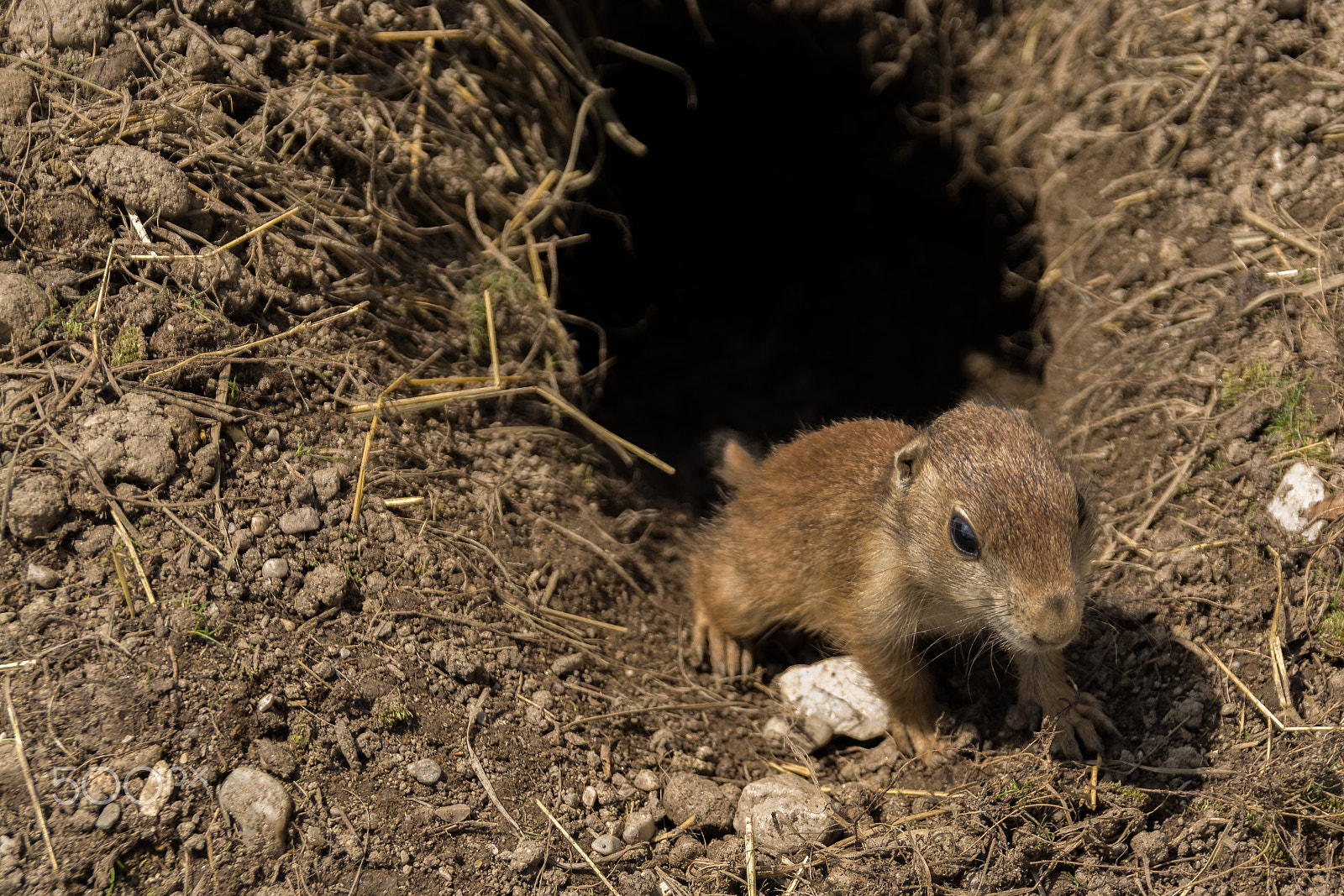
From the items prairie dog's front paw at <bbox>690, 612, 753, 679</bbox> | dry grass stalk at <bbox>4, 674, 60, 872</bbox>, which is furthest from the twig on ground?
prairie dog's front paw at <bbox>690, 612, 753, 679</bbox>

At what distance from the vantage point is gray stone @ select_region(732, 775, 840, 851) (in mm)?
3301

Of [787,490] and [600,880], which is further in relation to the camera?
[787,490]

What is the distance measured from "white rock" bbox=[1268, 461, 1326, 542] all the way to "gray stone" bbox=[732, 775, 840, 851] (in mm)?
2326

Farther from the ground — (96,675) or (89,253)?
(89,253)

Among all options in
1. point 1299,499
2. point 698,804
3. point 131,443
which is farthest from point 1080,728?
point 131,443

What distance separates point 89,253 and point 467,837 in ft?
9.13

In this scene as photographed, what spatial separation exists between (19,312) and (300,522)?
52.1 inches

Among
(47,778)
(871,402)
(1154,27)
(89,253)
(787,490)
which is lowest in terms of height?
(871,402)

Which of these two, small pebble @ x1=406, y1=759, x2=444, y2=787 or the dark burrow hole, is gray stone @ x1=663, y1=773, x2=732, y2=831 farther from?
the dark burrow hole

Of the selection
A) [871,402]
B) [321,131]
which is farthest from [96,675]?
[871,402]

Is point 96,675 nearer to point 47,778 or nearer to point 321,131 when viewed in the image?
point 47,778

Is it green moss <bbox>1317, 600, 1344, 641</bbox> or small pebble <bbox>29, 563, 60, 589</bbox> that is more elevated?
green moss <bbox>1317, 600, 1344, 641</bbox>

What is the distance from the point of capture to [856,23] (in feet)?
20.6

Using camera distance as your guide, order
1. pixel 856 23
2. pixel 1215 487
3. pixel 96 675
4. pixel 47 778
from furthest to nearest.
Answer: pixel 856 23 < pixel 1215 487 < pixel 96 675 < pixel 47 778
